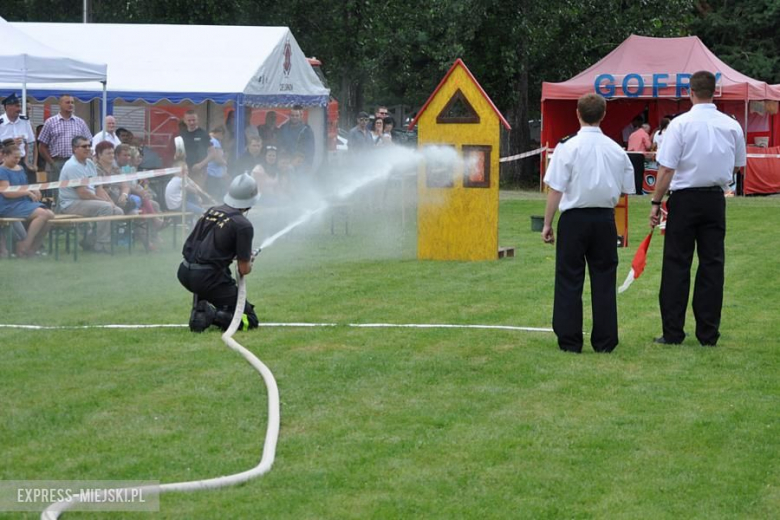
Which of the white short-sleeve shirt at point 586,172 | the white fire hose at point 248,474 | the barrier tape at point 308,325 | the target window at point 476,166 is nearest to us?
the white fire hose at point 248,474

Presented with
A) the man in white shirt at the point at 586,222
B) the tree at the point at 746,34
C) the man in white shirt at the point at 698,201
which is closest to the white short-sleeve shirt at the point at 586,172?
the man in white shirt at the point at 586,222

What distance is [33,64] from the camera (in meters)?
17.0

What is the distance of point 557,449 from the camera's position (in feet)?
20.3

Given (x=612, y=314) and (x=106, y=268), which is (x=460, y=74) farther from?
(x=612, y=314)

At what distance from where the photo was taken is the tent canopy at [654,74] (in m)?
29.0

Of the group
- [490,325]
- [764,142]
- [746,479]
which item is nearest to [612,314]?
[490,325]

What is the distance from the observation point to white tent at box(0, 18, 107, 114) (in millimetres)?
16719

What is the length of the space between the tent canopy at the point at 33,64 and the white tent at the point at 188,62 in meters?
3.73

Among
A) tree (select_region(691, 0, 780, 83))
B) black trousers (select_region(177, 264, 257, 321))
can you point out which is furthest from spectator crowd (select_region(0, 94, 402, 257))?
tree (select_region(691, 0, 780, 83))

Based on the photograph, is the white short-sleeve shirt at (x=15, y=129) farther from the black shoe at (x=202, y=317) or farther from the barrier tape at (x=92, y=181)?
the black shoe at (x=202, y=317)

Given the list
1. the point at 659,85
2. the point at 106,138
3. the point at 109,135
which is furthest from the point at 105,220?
the point at 659,85

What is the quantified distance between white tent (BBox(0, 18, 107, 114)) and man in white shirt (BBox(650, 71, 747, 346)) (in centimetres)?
1027

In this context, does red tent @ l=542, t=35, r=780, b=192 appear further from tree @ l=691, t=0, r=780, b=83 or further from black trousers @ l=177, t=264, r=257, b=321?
black trousers @ l=177, t=264, r=257, b=321

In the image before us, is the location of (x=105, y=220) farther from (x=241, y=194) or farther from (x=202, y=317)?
(x=241, y=194)
